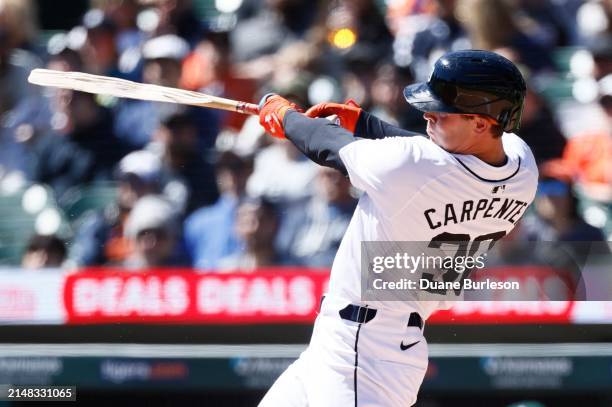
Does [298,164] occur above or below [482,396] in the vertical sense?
above

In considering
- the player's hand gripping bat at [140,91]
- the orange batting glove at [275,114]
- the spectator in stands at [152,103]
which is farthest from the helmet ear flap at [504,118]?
the spectator in stands at [152,103]

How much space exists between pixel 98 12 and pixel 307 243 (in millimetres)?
2210

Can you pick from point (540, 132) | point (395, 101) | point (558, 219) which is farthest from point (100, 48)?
point (558, 219)

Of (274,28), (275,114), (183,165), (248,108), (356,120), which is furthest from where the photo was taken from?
(274,28)

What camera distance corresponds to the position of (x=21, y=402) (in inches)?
196

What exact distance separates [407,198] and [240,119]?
120 inches

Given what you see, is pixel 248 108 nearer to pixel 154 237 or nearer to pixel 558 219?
pixel 154 237

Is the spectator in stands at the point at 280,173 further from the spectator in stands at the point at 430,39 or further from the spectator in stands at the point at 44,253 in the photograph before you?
the spectator in stands at the point at 44,253

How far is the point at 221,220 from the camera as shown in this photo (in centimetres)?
516

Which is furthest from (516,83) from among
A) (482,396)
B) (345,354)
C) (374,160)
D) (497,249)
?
(482,396)

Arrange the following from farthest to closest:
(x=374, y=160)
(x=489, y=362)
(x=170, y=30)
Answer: (x=170, y=30), (x=489, y=362), (x=374, y=160)

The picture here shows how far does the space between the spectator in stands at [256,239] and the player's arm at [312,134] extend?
2.10 meters

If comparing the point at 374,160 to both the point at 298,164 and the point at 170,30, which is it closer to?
the point at 298,164

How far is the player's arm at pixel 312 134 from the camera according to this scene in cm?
270
